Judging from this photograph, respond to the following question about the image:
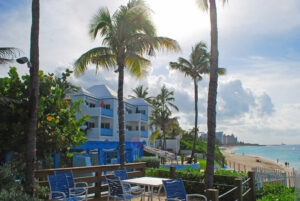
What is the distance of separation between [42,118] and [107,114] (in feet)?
78.2

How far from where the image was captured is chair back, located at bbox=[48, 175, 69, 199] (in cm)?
667

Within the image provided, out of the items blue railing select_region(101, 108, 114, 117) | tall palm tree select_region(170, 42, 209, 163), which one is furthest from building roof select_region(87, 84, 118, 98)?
tall palm tree select_region(170, 42, 209, 163)

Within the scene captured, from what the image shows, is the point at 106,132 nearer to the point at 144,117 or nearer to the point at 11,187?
the point at 144,117

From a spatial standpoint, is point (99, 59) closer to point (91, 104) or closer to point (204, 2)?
point (204, 2)

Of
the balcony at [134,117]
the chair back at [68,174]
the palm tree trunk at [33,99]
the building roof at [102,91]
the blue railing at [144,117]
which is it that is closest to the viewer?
the palm tree trunk at [33,99]

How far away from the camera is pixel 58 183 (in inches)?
267

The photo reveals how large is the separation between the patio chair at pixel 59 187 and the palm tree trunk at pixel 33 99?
30.6 inches

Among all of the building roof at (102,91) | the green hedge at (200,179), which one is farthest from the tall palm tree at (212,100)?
the building roof at (102,91)

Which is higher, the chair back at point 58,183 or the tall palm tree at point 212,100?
the tall palm tree at point 212,100

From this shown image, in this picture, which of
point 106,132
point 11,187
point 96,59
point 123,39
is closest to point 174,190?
point 11,187

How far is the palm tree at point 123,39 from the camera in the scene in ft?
37.2

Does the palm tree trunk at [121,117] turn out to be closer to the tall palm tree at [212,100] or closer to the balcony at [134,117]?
the tall palm tree at [212,100]

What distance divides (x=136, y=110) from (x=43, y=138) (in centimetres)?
3184

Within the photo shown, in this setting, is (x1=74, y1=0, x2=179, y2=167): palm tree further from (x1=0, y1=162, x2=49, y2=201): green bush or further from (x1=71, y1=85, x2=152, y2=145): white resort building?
(x1=71, y1=85, x2=152, y2=145): white resort building
